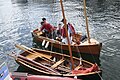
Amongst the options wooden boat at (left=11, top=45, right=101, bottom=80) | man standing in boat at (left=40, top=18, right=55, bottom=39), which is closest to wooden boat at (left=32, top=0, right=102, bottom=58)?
man standing in boat at (left=40, top=18, right=55, bottom=39)

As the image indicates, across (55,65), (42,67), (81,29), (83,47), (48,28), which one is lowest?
(81,29)

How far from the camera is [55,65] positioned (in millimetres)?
15148

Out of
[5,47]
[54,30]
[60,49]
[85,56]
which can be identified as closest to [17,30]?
[5,47]

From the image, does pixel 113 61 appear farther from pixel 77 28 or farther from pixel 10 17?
pixel 10 17

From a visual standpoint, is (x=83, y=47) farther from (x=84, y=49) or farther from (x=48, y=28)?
(x=48, y=28)

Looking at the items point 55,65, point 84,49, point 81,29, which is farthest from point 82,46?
point 81,29

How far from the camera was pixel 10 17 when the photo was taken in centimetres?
3503

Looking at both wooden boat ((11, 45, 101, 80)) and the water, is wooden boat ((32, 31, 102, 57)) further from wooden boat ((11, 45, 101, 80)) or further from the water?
wooden boat ((11, 45, 101, 80))

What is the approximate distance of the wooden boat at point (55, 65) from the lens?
43.4 feet

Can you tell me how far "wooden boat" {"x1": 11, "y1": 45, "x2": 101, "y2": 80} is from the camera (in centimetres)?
1322

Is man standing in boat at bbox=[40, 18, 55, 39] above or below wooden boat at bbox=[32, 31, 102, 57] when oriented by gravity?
above

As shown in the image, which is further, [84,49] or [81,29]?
[81,29]

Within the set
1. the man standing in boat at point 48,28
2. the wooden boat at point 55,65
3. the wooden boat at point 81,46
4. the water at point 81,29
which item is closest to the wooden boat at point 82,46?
the wooden boat at point 81,46

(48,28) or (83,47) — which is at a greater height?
(48,28)
